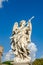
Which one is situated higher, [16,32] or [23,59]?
[16,32]

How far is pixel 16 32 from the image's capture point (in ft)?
78.8

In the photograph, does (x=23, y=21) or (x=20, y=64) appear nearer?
(x=20, y=64)

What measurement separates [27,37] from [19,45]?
0.95 m

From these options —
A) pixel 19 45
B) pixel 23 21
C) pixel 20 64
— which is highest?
pixel 23 21

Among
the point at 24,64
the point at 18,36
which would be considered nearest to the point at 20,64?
the point at 24,64

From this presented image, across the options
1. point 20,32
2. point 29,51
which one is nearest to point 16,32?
point 20,32

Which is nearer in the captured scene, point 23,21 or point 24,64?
point 24,64

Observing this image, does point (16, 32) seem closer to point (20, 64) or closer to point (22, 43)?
point (22, 43)

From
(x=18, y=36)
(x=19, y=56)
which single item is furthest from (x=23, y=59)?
(x=18, y=36)

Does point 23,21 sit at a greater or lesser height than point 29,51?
greater

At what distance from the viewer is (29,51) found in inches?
933

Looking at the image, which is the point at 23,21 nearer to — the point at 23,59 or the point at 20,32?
the point at 20,32

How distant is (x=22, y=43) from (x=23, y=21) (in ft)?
6.54

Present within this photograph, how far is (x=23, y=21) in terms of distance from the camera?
80.5ft
